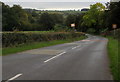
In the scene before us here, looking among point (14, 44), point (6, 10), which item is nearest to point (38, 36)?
point (14, 44)

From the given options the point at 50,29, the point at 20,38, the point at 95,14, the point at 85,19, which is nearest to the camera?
the point at 20,38

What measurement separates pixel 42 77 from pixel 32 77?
361 mm

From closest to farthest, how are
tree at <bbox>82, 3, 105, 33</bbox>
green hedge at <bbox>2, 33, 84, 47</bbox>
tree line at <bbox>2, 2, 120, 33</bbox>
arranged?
green hedge at <bbox>2, 33, 84, 47</bbox> < tree line at <bbox>2, 2, 120, 33</bbox> < tree at <bbox>82, 3, 105, 33</bbox>

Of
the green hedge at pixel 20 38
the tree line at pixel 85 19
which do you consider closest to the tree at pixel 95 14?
the tree line at pixel 85 19

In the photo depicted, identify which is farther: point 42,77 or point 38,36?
point 38,36

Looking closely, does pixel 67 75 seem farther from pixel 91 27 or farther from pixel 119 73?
pixel 91 27

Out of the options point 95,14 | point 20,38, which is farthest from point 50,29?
point 20,38

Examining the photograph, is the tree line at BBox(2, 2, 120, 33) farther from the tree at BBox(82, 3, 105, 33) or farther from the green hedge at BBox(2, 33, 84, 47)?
the green hedge at BBox(2, 33, 84, 47)

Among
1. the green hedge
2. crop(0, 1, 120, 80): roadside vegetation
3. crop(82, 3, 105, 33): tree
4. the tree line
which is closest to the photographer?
the green hedge

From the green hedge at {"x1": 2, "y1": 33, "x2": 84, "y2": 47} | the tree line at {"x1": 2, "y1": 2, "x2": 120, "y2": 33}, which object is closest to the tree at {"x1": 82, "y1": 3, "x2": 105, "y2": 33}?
the tree line at {"x1": 2, "y1": 2, "x2": 120, "y2": 33}

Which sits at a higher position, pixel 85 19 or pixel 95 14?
pixel 95 14

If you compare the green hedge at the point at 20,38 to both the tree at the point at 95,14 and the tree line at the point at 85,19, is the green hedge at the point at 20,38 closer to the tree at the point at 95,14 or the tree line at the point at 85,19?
the tree line at the point at 85,19

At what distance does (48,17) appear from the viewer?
118625 mm

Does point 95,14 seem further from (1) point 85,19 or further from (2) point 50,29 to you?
(2) point 50,29
